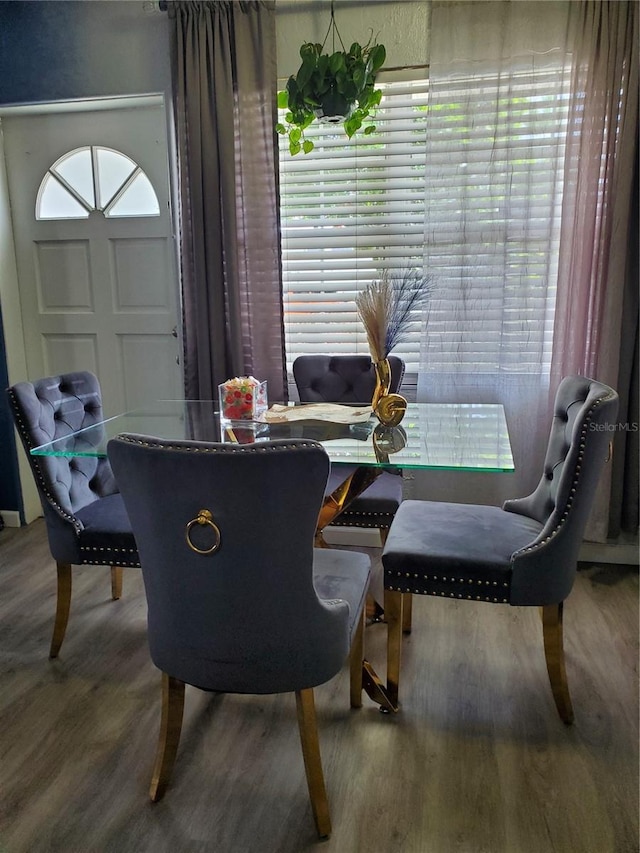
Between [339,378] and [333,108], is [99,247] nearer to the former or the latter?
[339,378]

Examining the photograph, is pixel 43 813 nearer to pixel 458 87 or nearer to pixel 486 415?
pixel 486 415

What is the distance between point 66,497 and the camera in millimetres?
2113

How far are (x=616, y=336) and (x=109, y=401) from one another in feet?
8.36

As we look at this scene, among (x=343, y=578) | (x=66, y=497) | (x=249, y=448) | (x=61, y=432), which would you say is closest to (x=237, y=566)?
(x=249, y=448)

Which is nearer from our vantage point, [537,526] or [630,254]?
[537,526]

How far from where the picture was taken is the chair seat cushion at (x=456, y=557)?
1.77 metres

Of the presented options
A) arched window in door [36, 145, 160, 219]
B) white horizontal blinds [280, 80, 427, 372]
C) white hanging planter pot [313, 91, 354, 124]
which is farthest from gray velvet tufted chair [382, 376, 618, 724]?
arched window in door [36, 145, 160, 219]

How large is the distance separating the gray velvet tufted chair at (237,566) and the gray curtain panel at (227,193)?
1.72 meters

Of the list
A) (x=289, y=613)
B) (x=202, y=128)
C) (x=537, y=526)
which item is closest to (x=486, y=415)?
(x=537, y=526)

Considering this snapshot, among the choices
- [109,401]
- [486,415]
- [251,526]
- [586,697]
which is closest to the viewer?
[251,526]

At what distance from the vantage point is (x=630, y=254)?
264cm

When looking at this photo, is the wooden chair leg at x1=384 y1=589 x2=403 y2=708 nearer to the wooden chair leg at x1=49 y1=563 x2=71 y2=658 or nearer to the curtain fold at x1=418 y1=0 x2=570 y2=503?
the wooden chair leg at x1=49 y1=563 x2=71 y2=658

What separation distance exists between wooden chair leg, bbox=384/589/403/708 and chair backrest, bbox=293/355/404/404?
105 centimetres

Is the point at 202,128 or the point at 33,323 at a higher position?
the point at 202,128
